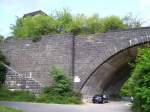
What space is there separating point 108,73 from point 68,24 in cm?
727

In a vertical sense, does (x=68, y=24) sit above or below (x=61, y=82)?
above

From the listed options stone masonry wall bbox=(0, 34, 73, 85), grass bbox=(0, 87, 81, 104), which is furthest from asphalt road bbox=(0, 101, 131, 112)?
stone masonry wall bbox=(0, 34, 73, 85)

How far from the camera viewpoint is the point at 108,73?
25.2 m

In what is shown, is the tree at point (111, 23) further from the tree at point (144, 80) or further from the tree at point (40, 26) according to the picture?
the tree at point (144, 80)

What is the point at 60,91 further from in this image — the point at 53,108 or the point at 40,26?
the point at 40,26

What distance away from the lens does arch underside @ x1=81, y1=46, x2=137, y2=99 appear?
23.1m

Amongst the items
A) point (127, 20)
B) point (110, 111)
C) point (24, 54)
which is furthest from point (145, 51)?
point (127, 20)

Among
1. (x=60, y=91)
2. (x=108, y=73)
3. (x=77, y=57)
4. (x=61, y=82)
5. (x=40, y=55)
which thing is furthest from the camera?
(x=108, y=73)

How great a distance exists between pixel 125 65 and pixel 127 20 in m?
10.5

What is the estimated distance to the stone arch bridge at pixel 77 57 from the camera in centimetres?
2248

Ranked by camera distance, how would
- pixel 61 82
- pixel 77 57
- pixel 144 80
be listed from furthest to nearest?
1. pixel 77 57
2. pixel 61 82
3. pixel 144 80

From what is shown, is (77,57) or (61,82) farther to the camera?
(77,57)

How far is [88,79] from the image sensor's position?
23266 millimetres

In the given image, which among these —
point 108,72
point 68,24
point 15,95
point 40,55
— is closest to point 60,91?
point 15,95
